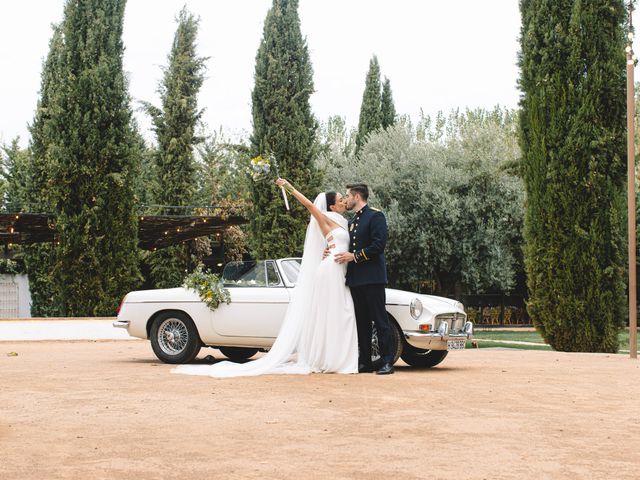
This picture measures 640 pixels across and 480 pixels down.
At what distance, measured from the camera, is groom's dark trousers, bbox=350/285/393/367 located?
406 inches

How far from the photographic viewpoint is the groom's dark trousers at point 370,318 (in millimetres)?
10305

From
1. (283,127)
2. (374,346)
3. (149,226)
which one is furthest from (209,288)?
(283,127)

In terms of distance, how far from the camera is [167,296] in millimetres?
12086

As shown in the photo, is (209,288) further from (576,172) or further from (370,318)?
(576,172)

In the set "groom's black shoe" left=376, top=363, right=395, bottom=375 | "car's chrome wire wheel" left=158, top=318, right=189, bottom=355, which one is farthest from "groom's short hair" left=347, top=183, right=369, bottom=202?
"car's chrome wire wheel" left=158, top=318, right=189, bottom=355

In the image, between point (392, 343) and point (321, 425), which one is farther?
point (392, 343)

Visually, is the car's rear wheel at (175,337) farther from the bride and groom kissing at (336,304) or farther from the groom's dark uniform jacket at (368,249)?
the groom's dark uniform jacket at (368,249)

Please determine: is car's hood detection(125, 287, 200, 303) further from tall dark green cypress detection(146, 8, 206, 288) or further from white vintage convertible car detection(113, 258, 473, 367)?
tall dark green cypress detection(146, 8, 206, 288)

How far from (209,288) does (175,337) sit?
0.92 meters

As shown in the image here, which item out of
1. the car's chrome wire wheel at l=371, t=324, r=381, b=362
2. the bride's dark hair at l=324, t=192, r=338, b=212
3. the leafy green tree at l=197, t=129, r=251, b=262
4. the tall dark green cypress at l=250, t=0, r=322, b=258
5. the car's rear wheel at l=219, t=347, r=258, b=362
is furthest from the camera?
the leafy green tree at l=197, t=129, r=251, b=262

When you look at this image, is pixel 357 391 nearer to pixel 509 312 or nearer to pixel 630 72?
pixel 630 72

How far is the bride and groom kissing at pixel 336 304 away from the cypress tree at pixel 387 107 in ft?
90.6

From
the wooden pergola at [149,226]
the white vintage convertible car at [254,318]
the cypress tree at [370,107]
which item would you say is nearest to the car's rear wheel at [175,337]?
the white vintage convertible car at [254,318]

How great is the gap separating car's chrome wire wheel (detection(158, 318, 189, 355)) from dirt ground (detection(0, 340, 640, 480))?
102 centimetres
